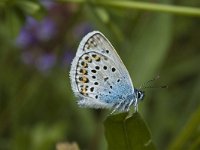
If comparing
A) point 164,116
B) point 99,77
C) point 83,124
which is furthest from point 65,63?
point 99,77

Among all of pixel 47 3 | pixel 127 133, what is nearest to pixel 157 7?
pixel 127 133

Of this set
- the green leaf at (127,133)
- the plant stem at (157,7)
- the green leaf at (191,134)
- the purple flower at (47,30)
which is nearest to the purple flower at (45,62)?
the purple flower at (47,30)

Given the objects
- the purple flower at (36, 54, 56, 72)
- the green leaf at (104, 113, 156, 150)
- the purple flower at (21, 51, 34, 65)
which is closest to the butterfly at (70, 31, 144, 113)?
the green leaf at (104, 113, 156, 150)

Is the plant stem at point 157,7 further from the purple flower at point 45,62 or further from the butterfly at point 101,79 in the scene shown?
the purple flower at point 45,62

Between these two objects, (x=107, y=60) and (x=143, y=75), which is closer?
(x=107, y=60)

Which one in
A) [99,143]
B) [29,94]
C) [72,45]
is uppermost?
[72,45]

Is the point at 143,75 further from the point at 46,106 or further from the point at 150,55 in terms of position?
the point at 46,106

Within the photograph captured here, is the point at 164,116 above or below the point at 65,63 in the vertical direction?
below
